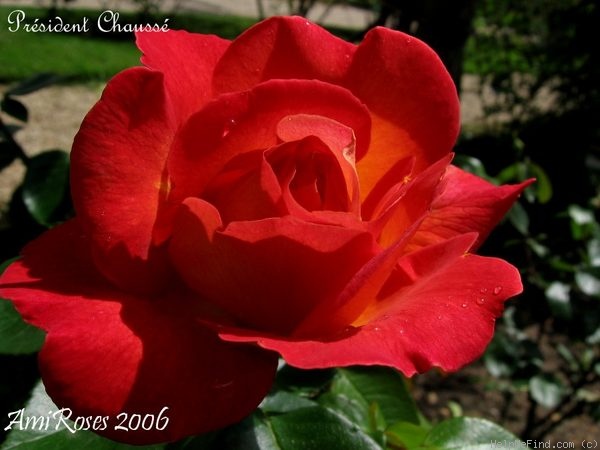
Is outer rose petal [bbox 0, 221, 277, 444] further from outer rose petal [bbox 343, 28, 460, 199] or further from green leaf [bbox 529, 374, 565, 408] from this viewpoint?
green leaf [bbox 529, 374, 565, 408]

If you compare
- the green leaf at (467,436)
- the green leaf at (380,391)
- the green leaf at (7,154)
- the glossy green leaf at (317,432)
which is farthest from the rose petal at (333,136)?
the green leaf at (7,154)

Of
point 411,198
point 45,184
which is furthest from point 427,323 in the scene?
point 45,184

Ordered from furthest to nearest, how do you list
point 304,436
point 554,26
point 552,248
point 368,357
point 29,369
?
point 554,26 → point 552,248 → point 29,369 → point 304,436 → point 368,357

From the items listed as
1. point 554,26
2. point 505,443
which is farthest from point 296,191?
point 554,26

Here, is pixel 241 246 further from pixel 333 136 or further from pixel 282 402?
pixel 282 402

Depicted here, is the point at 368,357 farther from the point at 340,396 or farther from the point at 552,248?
the point at 552,248

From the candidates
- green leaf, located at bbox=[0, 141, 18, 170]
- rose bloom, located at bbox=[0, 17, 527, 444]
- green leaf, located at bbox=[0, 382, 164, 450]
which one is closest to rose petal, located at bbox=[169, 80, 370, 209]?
rose bloom, located at bbox=[0, 17, 527, 444]

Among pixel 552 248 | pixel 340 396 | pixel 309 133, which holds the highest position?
pixel 309 133
